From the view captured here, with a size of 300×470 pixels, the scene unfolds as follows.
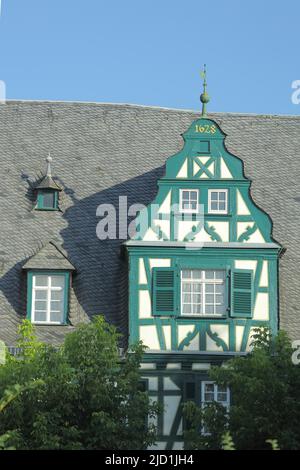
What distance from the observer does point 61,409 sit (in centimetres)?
2969

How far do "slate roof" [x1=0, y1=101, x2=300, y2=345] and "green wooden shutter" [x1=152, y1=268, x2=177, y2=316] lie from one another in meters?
0.89

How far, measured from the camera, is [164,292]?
33.5 m

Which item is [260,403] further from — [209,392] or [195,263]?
[195,263]

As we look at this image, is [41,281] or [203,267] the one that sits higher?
[203,267]

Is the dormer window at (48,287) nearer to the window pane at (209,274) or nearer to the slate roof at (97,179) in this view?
the slate roof at (97,179)

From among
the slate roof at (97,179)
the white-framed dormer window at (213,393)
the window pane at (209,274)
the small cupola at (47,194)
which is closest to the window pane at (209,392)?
the white-framed dormer window at (213,393)

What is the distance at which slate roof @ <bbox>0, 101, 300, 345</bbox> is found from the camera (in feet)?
113

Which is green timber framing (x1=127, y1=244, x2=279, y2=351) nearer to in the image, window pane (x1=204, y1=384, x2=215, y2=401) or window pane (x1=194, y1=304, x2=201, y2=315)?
window pane (x1=194, y1=304, x2=201, y2=315)

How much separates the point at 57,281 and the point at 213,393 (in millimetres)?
4436

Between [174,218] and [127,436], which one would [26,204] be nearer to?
[174,218]

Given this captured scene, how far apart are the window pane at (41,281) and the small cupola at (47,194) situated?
8.54 ft

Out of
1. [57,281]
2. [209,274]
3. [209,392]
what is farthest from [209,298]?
[57,281]
